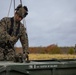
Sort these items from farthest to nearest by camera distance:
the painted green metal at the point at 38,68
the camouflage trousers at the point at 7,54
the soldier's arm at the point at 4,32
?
the camouflage trousers at the point at 7,54, the soldier's arm at the point at 4,32, the painted green metal at the point at 38,68

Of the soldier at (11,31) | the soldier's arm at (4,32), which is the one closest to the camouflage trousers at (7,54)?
the soldier at (11,31)

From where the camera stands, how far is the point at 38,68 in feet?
24.5

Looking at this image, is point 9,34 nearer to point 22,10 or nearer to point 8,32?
point 8,32

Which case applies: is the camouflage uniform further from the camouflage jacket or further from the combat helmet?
the combat helmet

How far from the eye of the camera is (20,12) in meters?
9.05

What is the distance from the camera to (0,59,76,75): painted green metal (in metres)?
7.20

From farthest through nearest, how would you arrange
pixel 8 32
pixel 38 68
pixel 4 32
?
pixel 8 32
pixel 4 32
pixel 38 68

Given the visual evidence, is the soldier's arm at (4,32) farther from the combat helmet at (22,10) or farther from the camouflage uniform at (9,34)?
the combat helmet at (22,10)

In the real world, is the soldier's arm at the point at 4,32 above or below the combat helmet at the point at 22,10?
below

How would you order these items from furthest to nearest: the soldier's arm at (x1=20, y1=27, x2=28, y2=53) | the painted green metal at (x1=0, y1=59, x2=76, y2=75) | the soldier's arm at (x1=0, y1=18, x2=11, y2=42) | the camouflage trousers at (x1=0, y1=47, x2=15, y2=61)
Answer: the soldier's arm at (x1=20, y1=27, x2=28, y2=53) < the camouflage trousers at (x1=0, y1=47, x2=15, y2=61) < the soldier's arm at (x1=0, y1=18, x2=11, y2=42) < the painted green metal at (x1=0, y1=59, x2=76, y2=75)

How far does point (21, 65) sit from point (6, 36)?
1.56m

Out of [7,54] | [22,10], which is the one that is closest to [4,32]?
[7,54]

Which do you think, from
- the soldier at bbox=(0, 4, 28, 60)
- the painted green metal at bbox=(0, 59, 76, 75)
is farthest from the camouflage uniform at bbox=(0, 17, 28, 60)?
the painted green metal at bbox=(0, 59, 76, 75)

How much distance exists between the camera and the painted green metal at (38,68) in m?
7.20
